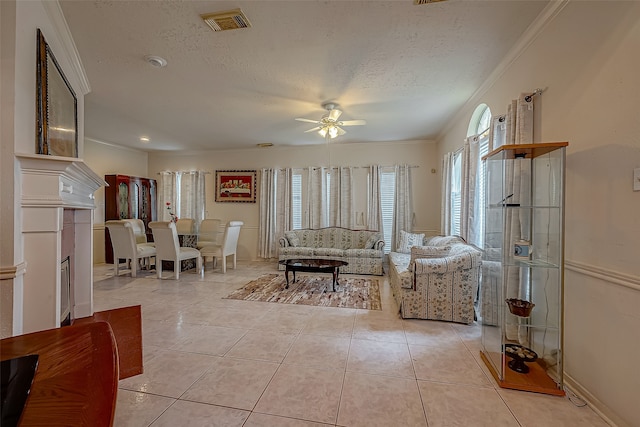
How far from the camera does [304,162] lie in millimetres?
6422

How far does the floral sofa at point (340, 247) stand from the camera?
527 centimetres

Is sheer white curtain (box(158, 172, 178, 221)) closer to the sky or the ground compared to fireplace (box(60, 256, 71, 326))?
closer to the sky

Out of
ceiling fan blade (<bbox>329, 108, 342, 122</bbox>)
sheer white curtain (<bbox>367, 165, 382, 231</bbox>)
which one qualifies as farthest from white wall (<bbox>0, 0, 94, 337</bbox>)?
sheer white curtain (<bbox>367, 165, 382, 231</bbox>)

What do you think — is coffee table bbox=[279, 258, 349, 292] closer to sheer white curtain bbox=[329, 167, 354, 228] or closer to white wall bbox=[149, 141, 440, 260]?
sheer white curtain bbox=[329, 167, 354, 228]

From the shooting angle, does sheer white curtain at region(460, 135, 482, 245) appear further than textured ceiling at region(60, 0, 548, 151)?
Yes

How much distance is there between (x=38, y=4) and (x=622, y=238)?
12.7 ft

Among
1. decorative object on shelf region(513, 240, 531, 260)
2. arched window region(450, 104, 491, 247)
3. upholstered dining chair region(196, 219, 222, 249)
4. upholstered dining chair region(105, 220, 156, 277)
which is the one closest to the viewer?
decorative object on shelf region(513, 240, 531, 260)

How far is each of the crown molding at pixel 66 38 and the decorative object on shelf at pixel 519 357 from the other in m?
4.11

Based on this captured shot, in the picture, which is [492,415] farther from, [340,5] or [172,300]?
[172,300]

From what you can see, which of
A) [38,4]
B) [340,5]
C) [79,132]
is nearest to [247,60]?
[340,5]

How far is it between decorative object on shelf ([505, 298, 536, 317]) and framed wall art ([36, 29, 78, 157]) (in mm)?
3460

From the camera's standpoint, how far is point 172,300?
143 inches

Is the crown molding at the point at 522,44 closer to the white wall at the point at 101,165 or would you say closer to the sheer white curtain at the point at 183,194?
the sheer white curtain at the point at 183,194

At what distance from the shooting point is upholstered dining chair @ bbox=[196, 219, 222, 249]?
5.83 metres
